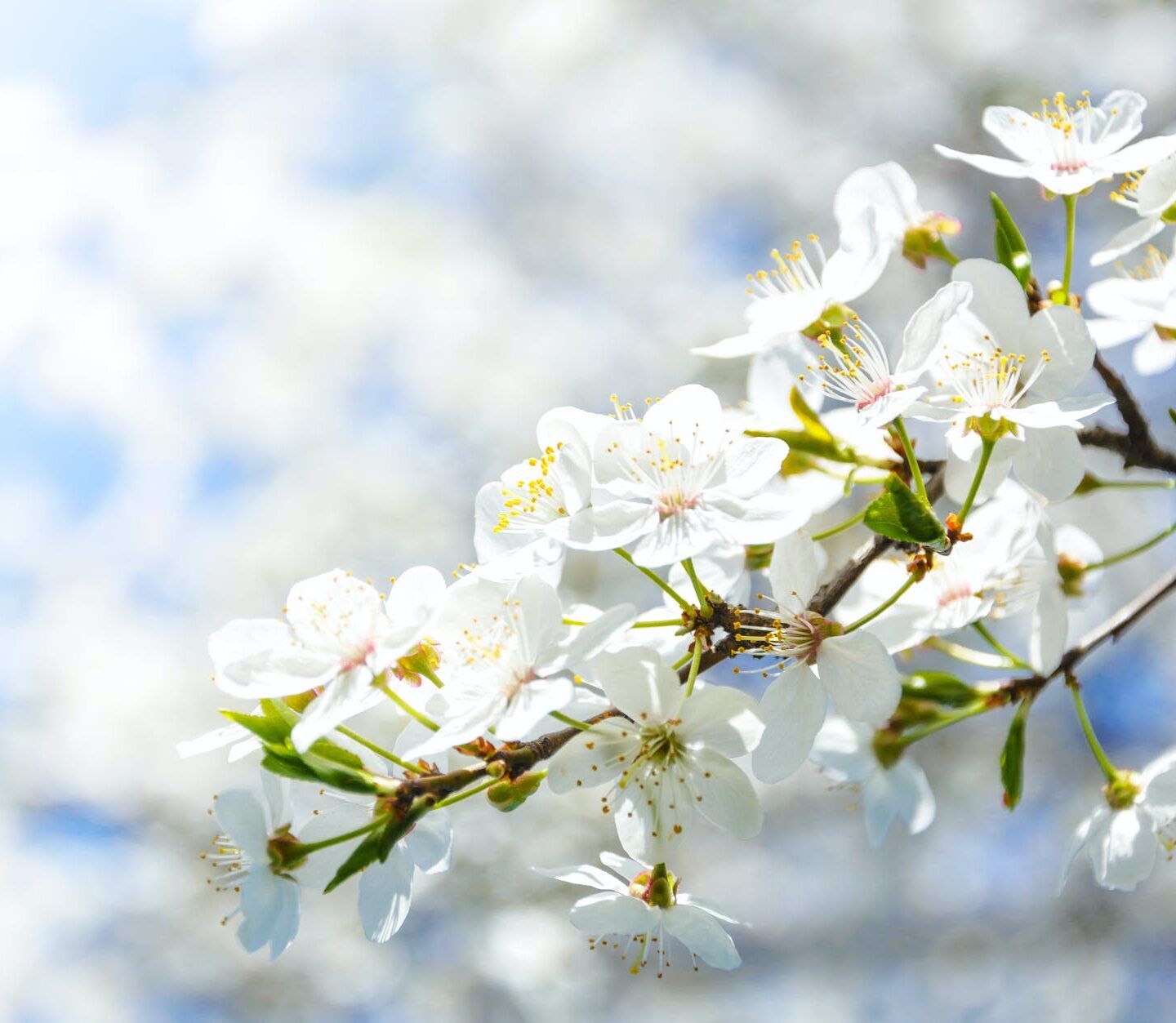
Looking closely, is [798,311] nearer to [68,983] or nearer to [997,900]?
[997,900]

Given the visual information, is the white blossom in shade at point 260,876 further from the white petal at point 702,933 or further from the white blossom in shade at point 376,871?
the white petal at point 702,933

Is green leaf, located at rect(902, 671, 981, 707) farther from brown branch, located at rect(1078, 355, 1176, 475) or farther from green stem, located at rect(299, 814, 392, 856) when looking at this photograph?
green stem, located at rect(299, 814, 392, 856)

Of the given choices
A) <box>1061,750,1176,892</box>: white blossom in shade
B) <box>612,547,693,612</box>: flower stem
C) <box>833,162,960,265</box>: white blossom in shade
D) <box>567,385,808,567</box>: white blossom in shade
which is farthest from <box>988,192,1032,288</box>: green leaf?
<box>1061,750,1176,892</box>: white blossom in shade

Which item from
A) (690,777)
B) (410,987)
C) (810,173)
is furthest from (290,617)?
(810,173)

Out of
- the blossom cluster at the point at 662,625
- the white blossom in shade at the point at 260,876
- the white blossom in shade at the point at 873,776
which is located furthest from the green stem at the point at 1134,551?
the white blossom in shade at the point at 260,876

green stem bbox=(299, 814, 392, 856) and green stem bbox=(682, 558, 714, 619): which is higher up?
green stem bbox=(682, 558, 714, 619)

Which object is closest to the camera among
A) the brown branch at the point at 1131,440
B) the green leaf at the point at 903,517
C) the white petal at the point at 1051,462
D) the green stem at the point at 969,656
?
the green leaf at the point at 903,517

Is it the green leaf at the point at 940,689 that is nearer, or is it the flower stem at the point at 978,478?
the flower stem at the point at 978,478

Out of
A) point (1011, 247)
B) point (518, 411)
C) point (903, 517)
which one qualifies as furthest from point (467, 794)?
point (518, 411)
